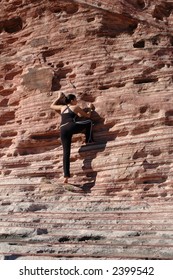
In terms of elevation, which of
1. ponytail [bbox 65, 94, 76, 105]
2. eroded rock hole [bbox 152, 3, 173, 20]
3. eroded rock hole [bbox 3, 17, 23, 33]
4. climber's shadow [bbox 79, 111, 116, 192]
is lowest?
climber's shadow [bbox 79, 111, 116, 192]

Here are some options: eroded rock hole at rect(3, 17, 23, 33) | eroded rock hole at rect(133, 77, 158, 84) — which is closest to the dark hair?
eroded rock hole at rect(133, 77, 158, 84)

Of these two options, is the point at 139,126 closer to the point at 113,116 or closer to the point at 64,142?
the point at 113,116

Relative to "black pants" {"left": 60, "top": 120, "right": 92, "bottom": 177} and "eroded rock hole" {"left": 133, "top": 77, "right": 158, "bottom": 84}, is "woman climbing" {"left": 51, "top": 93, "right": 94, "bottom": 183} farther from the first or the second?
"eroded rock hole" {"left": 133, "top": 77, "right": 158, "bottom": 84}

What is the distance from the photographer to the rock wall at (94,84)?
367 inches

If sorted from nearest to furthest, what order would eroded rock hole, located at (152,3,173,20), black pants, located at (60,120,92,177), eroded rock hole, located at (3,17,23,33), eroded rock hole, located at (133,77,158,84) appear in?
black pants, located at (60,120,92,177), eroded rock hole, located at (133,77,158,84), eroded rock hole, located at (152,3,173,20), eroded rock hole, located at (3,17,23,33)

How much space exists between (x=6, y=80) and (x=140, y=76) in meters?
2.39

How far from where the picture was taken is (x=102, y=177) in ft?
30.4

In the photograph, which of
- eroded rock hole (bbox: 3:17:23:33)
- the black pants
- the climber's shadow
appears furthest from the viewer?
eroded rock hole (bbox: 3:17:23:33)

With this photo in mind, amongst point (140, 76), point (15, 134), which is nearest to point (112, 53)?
point (140, 76)

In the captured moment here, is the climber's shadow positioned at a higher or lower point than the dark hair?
lower

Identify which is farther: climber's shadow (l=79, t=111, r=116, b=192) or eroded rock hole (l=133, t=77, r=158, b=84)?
eroded rock hole (l=133, t=77, r=158, b=84)

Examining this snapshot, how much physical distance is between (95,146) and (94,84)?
3.55 feet

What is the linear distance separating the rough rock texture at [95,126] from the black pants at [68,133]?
226 millimetres

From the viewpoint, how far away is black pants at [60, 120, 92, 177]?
9.23 metres
